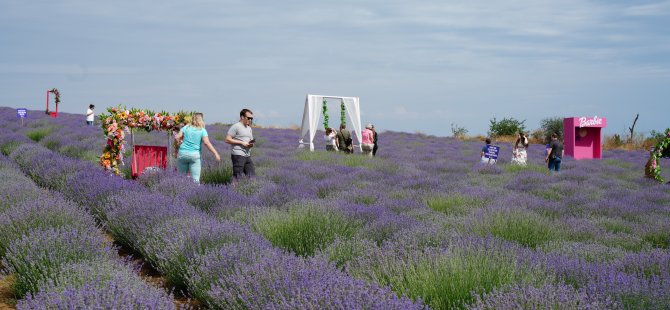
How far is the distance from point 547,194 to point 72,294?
7.77m

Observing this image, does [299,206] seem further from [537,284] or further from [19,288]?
[537,284]

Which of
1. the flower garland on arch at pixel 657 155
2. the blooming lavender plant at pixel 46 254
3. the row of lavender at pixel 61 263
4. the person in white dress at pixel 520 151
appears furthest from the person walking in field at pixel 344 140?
the blooming lavender plant at pixel 46 254

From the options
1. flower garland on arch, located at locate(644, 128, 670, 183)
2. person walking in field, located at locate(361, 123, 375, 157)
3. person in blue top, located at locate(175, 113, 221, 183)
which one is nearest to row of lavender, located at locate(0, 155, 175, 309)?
person in blue top, located at locate(175, 113, 221, 183)

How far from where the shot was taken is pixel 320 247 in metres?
4.35

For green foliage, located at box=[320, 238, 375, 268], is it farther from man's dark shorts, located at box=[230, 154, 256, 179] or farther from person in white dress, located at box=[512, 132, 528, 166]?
person in white dress, located at box=[512, 132, 528, 166]

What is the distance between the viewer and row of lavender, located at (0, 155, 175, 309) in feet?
8.87

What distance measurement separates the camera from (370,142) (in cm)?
1570

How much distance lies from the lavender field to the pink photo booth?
14.3 meters

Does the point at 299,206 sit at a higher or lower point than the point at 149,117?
lower

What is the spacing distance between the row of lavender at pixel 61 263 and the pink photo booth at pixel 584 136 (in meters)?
20.7

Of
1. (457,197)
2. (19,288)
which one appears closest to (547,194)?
(457,197)

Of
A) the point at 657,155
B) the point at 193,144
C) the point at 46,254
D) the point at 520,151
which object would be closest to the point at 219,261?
the point at 46,254

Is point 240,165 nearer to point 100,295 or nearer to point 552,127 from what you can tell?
point 100,295

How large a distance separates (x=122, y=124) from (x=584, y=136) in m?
19.0
